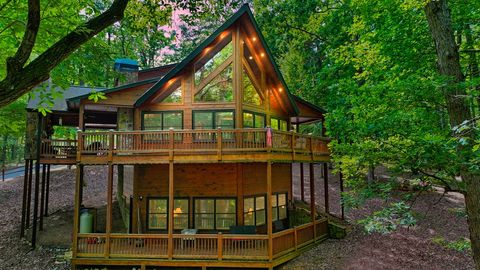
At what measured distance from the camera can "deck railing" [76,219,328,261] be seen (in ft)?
38.1

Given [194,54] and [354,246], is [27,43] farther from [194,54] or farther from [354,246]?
[354,246]

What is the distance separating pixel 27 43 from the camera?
3.64m

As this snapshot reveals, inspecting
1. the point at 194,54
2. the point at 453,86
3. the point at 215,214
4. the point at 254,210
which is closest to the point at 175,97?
the point at 194,54

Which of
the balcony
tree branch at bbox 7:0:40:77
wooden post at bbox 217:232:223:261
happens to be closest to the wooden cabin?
the balcony

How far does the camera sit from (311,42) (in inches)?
1172

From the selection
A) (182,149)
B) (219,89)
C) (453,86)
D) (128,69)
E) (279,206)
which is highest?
(128,69)

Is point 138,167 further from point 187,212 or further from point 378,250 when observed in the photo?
point 378,250

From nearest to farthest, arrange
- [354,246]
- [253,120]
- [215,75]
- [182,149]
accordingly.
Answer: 1. [182,149]
2. [354,246]
3. [215,75]
4. [253,120]

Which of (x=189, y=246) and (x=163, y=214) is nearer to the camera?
(x=189, y=246)

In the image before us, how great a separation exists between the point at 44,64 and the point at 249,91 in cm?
1211

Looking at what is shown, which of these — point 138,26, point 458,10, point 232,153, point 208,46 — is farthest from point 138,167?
point 458,10

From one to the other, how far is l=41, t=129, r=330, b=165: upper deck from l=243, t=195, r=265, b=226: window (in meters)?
2.99

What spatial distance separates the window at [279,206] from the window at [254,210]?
1035mm

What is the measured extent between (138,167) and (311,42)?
22.1m
